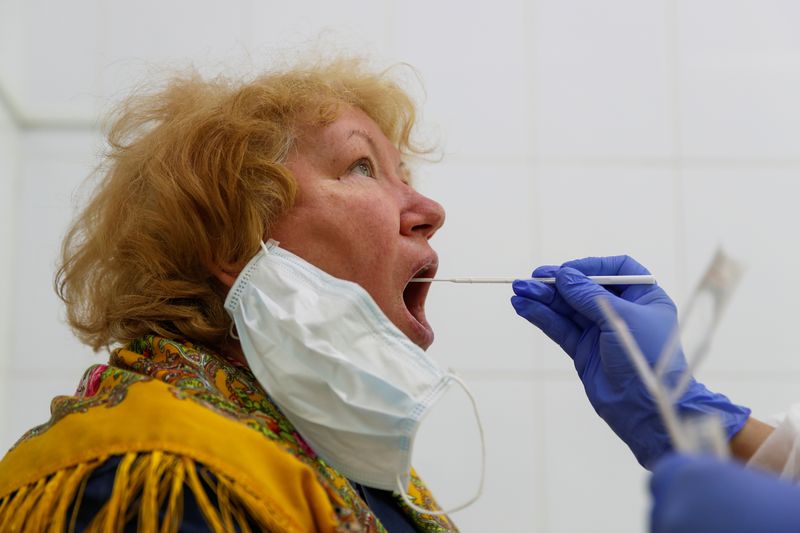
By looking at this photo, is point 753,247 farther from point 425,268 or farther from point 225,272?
point 225,272

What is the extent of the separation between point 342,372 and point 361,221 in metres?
0.25

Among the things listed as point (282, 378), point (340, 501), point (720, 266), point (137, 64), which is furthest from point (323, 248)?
point (137, 64)

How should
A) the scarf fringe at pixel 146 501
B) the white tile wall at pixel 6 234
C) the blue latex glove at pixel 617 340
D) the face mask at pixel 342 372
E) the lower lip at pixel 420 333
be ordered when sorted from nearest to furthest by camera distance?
the scarf fringe at pixel 146 501
the face mask at pixel 342 372
the blue latex glove at pixel 617 340
the lower lip at pixel 420 333
the white tile wall at pixel 6 234

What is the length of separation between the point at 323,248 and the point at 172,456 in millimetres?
382

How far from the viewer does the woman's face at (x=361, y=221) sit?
117 centimetres

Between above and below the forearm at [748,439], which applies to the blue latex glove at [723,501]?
above

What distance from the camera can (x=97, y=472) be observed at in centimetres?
90

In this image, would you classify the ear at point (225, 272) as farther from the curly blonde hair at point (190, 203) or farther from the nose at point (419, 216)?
the nose at point (419, 216)

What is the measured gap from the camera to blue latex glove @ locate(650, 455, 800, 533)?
47cm

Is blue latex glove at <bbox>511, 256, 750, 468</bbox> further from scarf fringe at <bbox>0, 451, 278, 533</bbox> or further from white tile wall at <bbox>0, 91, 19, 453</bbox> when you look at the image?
white tile wall at <bbox>0, 91, 19, 453</bbox>

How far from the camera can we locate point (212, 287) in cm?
119

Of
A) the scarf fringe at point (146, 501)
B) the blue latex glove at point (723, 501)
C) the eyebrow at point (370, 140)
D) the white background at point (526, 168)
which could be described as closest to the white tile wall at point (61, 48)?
the white background at point (526, 168)

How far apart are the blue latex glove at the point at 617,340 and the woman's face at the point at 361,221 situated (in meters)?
0.17

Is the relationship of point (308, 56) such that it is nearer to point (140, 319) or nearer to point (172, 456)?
point (140, 319)
